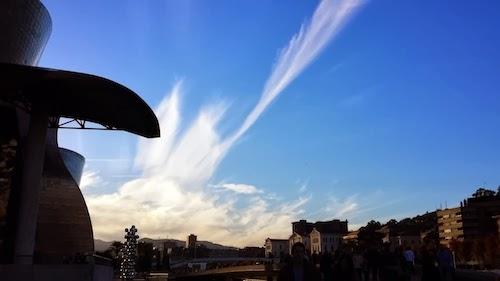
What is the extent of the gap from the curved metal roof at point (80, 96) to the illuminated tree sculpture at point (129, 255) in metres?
13.8

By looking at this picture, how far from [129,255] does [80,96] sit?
18150 mm

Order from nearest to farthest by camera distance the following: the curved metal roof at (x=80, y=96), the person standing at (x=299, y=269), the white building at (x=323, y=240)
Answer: the person standing at (x=299, y=269) → the curved metal roof at (x=80, y=96) → the white building at (x=323, y=240)

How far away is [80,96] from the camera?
27453 mm

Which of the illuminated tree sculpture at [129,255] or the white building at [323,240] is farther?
the white building at [323,240]

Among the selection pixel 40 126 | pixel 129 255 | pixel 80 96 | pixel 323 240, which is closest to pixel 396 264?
pixel 80 96

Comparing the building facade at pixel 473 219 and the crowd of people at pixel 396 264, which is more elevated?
the building facade at pixel 473 219

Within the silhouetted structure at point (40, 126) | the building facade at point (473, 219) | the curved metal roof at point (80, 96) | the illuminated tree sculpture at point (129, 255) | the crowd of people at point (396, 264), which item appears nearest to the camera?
the crowd of people at point (396, 264)

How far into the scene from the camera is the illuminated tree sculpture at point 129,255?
1606 inches

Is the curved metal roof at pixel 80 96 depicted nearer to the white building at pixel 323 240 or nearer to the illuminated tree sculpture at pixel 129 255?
the illuminated tree sculpture at pixel 129 255

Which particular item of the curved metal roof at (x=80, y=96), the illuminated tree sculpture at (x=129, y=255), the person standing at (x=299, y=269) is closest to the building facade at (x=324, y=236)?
the illuminated tree sculpture at (x=129, y=255)

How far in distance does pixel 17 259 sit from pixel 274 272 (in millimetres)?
46681

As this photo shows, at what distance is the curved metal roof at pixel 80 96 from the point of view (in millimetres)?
23969

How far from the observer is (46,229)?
48.8 meters

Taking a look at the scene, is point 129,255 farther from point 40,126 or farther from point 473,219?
point 473,219
